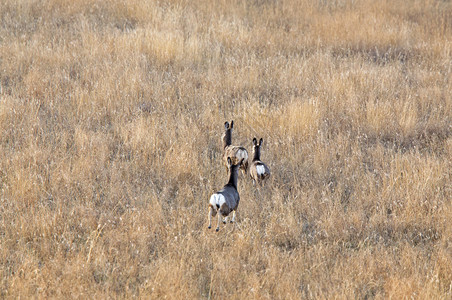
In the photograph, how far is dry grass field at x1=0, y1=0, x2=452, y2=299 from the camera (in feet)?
14.9

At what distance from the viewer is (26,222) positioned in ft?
16.8

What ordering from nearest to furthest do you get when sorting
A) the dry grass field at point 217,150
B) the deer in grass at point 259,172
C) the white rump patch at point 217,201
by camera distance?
the dry grass field at point 217,150, the white rump patch at point 217,201, the deer in grass at point 259,172

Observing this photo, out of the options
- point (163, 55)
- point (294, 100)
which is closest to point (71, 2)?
point (163, 55)

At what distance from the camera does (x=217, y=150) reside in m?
7.09

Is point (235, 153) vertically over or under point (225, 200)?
over

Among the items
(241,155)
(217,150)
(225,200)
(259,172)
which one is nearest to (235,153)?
(241,155)

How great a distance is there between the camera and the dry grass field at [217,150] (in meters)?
4.54

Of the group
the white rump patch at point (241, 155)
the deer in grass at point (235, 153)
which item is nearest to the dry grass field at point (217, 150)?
the deer in grass at point (235, 153)

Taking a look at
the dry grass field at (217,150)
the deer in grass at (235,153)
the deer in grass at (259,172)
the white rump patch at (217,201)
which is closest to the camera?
the dry grass field at (217,150)

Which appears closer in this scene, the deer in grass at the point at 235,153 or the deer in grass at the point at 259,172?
the deer in grass at the point at 259,172

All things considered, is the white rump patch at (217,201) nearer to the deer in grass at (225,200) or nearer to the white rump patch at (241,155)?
the deer in grass at (225,200)

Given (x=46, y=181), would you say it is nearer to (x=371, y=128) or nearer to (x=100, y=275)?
(x=100, y=275)

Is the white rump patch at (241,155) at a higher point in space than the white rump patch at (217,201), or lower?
higher

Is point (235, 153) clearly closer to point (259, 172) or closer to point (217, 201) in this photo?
point (259, 172)
